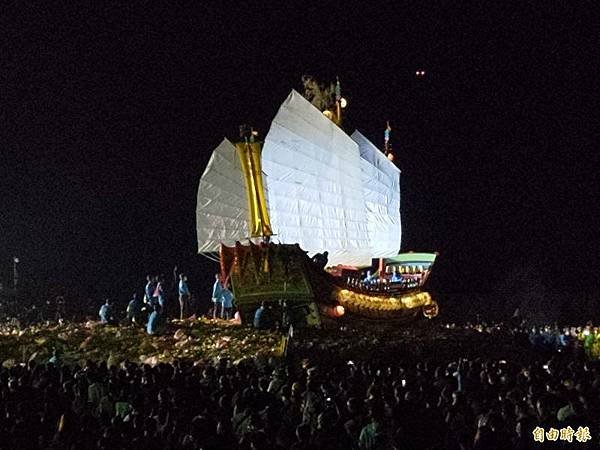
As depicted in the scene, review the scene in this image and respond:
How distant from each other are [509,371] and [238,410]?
3.91 m

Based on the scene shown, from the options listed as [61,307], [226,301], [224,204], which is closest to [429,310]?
[224,204]

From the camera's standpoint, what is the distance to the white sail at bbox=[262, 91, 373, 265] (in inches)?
856

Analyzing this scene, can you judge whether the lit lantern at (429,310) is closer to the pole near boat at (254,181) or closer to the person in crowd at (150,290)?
the pole near boat at (254,181)

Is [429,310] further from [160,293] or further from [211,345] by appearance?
[211,345]

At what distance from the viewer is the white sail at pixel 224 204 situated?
2461 centimetres

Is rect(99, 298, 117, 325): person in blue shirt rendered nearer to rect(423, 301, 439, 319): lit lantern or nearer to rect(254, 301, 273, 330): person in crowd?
rect(254, 301, 273, 330): person in crowd

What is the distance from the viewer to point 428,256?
31.8 metres

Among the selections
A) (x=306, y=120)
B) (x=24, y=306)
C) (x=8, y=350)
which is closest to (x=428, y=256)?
(x=306, y=120)

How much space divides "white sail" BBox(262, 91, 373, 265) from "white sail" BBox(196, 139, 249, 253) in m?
2.42

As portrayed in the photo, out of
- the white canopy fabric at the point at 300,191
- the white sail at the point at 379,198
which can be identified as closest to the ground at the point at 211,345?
the white canopy fabric at the point at 300,191

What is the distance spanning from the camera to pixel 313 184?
23.2 meters

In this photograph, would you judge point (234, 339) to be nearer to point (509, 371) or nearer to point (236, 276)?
point (236, 276)

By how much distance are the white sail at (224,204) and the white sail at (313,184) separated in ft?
7.95

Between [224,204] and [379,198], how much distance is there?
25.1 ft
